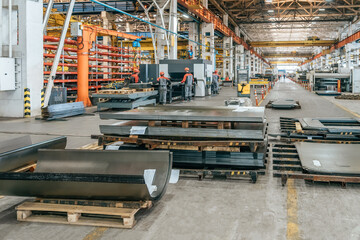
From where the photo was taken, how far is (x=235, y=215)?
11.4ft

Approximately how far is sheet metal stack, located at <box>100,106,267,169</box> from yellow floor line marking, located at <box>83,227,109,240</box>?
6.48 feet

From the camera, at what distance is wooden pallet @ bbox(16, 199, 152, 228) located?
10.5 ft

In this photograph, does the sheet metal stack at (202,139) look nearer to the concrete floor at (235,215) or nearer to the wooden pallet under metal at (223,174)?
the wooden pallet under metal at (223,174)

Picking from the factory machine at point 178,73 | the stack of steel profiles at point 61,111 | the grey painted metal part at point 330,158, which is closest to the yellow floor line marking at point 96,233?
the grey painted metal part at point 330,158

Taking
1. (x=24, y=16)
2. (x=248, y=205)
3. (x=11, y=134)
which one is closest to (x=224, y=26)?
(x=24, y=16)

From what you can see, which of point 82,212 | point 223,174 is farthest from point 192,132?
point 82,212

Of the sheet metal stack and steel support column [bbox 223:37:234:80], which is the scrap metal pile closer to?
the sheet metal stack

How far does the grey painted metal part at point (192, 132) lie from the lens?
15.8 feet

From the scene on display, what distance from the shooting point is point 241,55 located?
130 feet

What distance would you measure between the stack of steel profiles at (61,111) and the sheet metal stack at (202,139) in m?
5.72

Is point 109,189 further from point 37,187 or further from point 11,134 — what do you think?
point 11,134

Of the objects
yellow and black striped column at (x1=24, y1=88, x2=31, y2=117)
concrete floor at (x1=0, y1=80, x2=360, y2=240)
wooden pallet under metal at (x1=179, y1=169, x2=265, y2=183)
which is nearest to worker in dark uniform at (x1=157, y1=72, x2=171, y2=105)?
yellow and black striped column at (x1=24, y1=88, x2=31, y2=117)

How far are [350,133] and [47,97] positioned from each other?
9286 millimetres

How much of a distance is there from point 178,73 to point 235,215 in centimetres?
1562
